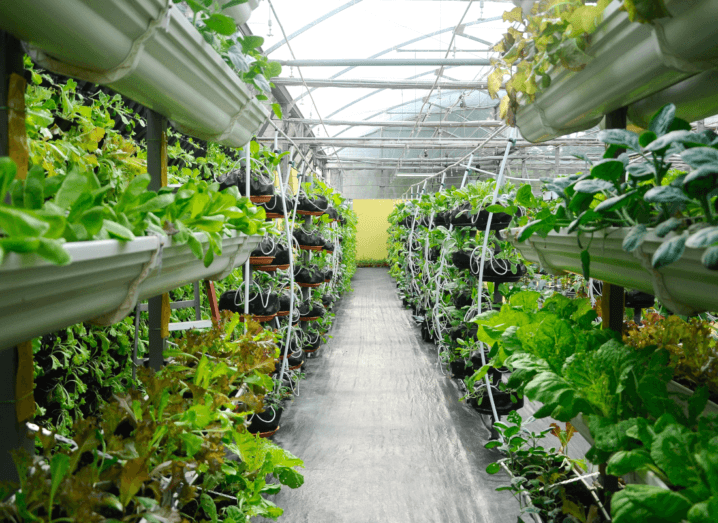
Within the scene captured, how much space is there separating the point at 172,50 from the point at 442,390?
12.9 feet

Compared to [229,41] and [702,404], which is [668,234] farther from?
[229,41]

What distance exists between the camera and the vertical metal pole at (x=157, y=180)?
156 centimetres

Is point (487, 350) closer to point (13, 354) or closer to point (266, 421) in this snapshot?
point (266, 421)

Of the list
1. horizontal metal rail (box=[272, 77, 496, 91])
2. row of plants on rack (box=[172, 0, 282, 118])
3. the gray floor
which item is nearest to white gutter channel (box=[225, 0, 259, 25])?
row of plants on rack (box=[172, 0, 282, 118])

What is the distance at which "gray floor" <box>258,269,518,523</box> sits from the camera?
2.55m

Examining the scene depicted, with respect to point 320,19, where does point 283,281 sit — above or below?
below

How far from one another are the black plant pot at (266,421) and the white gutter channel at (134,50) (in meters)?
2.18

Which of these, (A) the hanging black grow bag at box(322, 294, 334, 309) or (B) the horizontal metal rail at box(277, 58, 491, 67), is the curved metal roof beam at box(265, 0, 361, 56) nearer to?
(B) the horizontal metal rail at box(277, 58, 491, 67)

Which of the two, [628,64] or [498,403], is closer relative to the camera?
[628,64]

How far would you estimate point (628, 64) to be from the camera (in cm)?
105

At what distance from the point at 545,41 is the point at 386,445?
108 inches

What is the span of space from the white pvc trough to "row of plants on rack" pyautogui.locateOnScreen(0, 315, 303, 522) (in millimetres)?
241

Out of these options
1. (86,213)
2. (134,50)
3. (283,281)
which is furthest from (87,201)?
(283,281)

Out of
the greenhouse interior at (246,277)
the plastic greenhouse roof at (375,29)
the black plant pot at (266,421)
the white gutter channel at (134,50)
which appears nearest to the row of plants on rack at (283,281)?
the black plant pot at (266,421)
